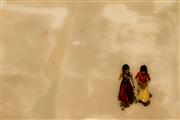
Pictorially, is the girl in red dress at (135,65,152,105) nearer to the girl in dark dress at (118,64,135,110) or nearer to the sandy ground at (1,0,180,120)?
the girl in dark dress at (118,64,135,110)

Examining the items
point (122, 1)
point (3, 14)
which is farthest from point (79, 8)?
point (3, 14)

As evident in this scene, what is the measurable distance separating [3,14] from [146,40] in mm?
4685

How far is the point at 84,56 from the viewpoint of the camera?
43.1 feet

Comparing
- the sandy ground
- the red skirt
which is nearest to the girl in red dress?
the red skirt

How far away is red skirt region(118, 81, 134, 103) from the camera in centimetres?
1127

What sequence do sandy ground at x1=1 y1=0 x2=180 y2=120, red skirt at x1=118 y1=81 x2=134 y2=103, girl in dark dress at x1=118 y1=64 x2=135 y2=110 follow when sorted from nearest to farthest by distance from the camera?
girl in dark dress at x1=118 y1=64 x2=135 y2=110 → red skirt at x1=118 y1=81 x2=134 y2=103 → sandy ground at x1=1 y1=0 x2=180 y2=120

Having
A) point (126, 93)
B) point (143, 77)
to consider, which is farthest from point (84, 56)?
point (143, 77)

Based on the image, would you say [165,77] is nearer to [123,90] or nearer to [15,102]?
[123,90]

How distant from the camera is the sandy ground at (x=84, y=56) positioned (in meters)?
11.8

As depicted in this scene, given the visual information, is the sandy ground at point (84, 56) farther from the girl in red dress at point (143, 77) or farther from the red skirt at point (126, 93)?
the girl in red dress at point (143, 77)

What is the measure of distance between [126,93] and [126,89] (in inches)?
5.4

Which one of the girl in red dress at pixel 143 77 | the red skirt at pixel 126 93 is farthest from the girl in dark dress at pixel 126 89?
the girl in red dress at pixel 143 77

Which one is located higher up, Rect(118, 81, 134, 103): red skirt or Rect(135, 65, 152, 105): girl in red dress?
Rect(135, 65, 152, 105): girl in red dress

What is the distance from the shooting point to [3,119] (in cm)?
1165
